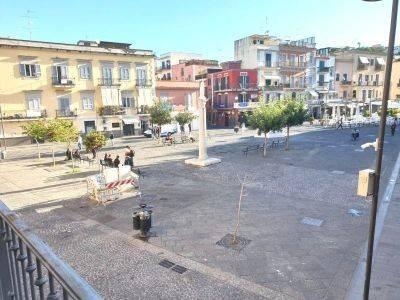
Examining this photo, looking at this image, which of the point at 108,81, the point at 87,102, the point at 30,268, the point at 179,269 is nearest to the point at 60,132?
the point at 179,269

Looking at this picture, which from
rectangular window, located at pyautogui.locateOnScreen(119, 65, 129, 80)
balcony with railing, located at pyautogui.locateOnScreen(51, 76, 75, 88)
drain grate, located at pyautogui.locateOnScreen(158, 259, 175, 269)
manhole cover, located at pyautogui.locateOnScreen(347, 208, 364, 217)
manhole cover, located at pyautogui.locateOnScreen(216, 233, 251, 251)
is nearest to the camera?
drain grate, located at pyautogui.locateOnScreen(158, 259, 175, 269)

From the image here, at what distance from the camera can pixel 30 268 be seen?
2.01 meters

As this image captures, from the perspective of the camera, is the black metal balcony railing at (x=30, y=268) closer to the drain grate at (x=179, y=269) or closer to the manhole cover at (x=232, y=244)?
the drain grate at (x=179, y=269)

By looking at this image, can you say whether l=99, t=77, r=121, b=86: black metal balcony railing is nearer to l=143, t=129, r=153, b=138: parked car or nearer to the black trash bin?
l=143, t=129, r=153, b=138: parked car

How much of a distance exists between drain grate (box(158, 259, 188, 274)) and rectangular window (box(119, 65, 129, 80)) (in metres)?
36.5

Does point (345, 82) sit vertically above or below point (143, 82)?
above

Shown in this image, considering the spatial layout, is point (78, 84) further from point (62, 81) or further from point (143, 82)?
point (143, 82)

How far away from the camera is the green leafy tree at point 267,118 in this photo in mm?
21797

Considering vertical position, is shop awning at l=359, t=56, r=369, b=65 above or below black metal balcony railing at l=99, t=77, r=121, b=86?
above

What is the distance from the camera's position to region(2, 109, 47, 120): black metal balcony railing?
33.2m

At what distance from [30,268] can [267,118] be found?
20735 mm

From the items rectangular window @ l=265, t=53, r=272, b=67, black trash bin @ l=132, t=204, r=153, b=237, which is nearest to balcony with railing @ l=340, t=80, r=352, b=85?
rectangular window @ l=265, t=53, r=272, b=67

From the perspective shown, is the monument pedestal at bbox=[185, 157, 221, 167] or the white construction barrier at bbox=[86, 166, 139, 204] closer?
the white construction barrier at bbox=[86, 166, 139, 204]

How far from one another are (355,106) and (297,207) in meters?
56.4
